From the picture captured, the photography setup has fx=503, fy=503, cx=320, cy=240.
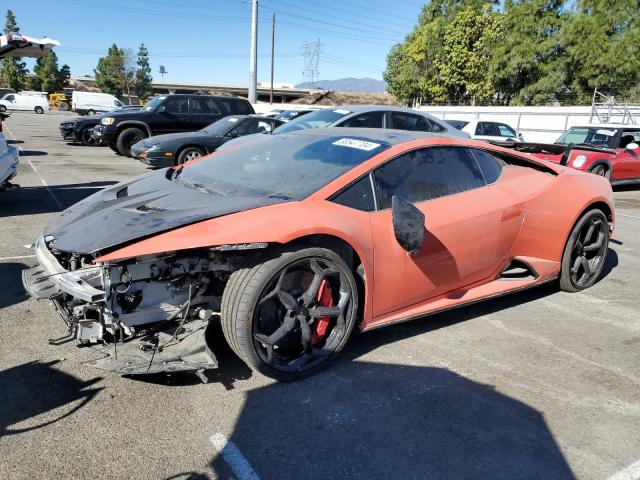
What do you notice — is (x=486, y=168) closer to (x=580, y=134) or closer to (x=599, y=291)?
(x=599, y=291)

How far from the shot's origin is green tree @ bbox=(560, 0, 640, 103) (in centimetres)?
2909

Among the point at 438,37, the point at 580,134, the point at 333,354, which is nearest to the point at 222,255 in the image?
the point at 333,354

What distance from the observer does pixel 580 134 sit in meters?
12.8

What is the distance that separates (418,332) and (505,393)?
860 millimetres

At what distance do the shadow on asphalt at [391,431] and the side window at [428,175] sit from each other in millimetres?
1140

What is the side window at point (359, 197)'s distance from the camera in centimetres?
305

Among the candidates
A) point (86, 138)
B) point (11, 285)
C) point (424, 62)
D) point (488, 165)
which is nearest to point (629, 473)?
point (488, 165)

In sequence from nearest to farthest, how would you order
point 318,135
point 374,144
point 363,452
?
1. point 363,452
2. point 374,144
3. point 318,135

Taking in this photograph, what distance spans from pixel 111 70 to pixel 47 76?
9.42m

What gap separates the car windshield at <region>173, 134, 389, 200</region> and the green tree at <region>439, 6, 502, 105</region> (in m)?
38.0

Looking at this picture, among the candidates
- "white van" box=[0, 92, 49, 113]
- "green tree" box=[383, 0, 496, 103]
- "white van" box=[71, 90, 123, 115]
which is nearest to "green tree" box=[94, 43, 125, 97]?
"white van" box=[0, 92, 49, 113]

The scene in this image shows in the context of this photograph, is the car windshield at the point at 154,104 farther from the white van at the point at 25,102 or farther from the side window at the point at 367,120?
the white van at the point at 25,102

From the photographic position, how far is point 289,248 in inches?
110

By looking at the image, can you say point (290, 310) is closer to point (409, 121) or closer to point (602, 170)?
point (409, 121)
